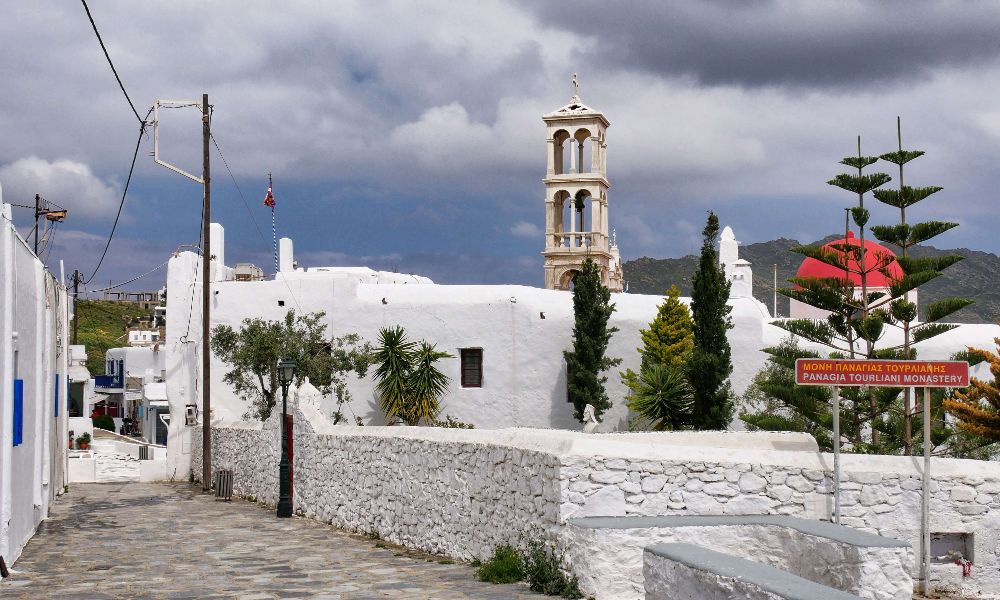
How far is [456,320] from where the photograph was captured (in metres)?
29.8

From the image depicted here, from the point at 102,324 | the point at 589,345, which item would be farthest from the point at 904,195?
the point at 102,324

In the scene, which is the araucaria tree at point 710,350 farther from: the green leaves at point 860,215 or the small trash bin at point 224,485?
the small trash bin at point 224,485

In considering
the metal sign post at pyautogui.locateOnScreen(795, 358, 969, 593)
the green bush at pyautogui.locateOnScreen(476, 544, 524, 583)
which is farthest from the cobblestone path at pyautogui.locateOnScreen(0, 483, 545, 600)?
the metal sign post at pyautogui.locateOnScreen(795, 358, 969, 593)

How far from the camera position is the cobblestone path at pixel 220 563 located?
32.4 feet

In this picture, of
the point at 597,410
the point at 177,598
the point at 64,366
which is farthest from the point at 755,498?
the point at 597,410

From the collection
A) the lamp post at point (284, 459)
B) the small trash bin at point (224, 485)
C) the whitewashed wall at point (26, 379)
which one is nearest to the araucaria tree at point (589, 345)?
the small trash bin at point (224, 485)

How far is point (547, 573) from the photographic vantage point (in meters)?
9.52

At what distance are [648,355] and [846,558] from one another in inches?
807

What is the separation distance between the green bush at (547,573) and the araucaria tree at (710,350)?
1660 cm

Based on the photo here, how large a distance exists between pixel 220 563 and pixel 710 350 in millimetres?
16615

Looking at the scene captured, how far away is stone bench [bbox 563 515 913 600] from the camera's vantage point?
27.1ft

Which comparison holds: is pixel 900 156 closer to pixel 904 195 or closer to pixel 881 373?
pixel 904 195

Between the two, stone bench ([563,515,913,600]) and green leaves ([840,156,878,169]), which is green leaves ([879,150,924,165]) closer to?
green leaves ([840,156,878,169])

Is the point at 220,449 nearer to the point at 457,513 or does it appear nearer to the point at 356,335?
the point at 356,335
